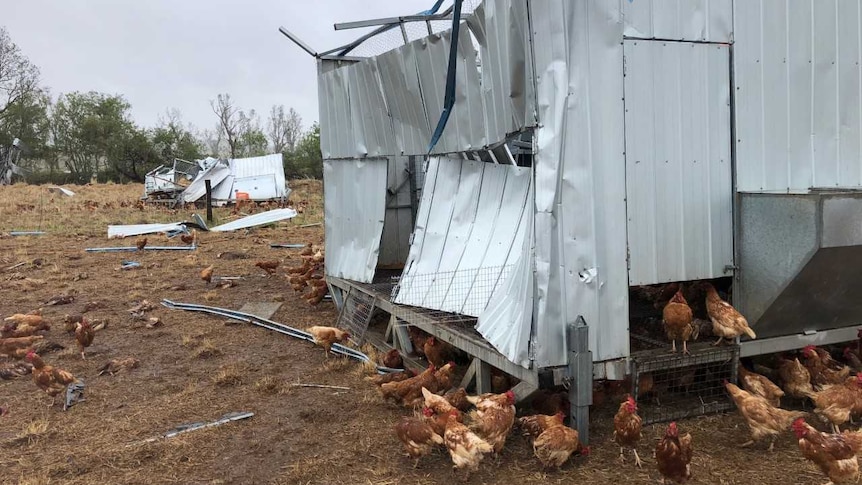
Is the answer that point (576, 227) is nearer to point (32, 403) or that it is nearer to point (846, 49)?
point (846, 49)

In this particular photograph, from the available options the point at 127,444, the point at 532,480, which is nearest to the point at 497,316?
the point at 532,480

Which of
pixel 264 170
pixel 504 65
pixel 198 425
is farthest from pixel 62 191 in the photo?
pixel 504 65

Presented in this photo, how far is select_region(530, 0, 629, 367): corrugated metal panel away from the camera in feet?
12.4

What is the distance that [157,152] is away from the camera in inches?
1731

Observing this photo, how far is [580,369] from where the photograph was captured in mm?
3756

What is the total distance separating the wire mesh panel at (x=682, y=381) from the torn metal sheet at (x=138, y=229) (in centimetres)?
1583

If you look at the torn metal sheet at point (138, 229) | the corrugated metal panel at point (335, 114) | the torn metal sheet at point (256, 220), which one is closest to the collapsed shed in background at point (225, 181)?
the torn metal sheet at point (256, 220)

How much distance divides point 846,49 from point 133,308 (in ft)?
29.3

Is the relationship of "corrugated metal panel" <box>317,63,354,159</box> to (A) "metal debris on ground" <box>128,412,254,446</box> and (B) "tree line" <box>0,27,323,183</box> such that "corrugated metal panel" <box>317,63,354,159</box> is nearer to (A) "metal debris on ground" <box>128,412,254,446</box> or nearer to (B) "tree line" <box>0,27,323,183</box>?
(A) "metal debris on ground" <box>128,412,254,446</box>

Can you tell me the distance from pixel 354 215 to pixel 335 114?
1.37 metres

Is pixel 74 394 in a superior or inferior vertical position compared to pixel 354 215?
inferior

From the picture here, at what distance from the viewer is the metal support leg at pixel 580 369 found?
3752mm

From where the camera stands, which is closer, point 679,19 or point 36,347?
point 679,19

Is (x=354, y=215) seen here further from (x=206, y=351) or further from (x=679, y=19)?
(x=679, y=19)
